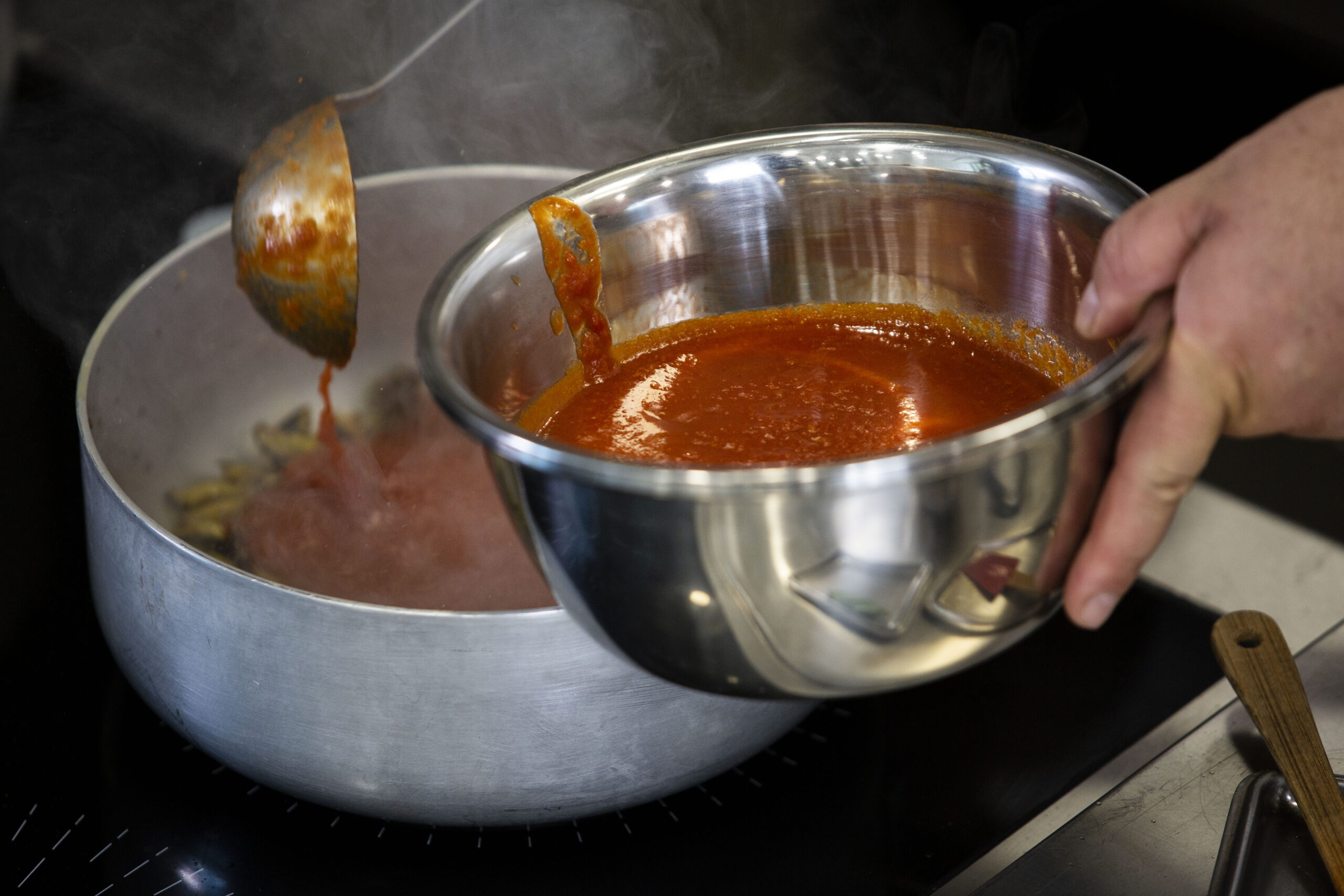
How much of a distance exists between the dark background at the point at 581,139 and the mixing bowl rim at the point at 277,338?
9cm

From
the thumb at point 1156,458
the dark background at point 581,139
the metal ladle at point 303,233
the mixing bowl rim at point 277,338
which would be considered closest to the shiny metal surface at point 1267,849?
the dark background at point 581,139

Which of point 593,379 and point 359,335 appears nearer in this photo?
point 593,379

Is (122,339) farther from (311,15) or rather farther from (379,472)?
(311,15)

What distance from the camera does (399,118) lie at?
3.97 feet

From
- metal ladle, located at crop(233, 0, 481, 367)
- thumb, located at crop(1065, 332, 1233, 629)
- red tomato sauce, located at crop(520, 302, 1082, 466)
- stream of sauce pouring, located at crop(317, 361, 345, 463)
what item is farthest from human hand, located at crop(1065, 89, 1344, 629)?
stream of sauce pouring, located at crop(317, 361, 345, 463)

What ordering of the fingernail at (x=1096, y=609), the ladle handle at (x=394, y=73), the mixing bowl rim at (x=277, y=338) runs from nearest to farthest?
1. the fingernail at (x=1096, y=609)
2. the mixing bowl rim at (x=277, y=338)
3. the ladle handle at (x=394, y=73)

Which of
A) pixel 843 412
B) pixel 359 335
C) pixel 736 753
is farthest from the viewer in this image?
pixel 359 335

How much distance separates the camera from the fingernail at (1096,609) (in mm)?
505

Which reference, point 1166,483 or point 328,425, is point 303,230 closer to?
point 328,425

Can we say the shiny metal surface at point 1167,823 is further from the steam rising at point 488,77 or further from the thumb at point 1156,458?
the steam rising at point 488,77

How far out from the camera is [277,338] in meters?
1.14

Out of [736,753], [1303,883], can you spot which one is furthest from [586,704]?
[1303,883]

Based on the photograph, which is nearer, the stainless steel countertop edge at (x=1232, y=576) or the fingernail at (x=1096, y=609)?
the fingernail at (x=1096, y=609)

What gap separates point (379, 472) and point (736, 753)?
47cm
